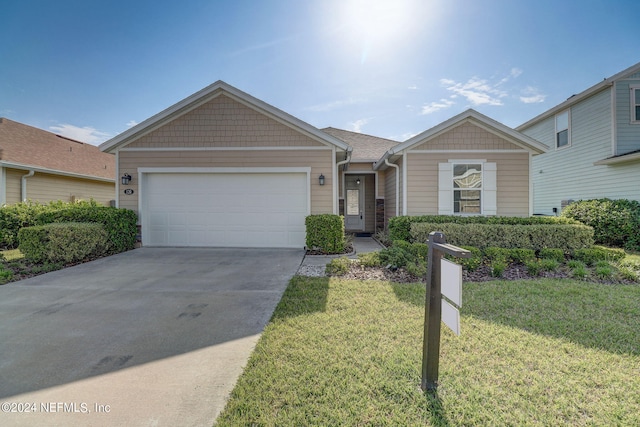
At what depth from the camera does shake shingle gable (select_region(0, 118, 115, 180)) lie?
10.3 meters

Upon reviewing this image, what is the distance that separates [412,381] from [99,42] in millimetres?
12447

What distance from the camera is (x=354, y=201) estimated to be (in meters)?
12.8

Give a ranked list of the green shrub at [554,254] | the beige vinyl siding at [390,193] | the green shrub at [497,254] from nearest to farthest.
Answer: the green shrub at [497,254], the green shrub at [554,254], the beige vinyl siding at [390,193]

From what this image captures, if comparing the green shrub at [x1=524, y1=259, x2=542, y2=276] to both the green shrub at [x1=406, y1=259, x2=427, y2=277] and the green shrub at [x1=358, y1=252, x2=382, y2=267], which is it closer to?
the green shrub at [x1=406, y1=259, x2=427, y2=277]

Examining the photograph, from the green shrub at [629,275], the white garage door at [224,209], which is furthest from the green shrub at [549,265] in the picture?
the white garage door at [224,209]

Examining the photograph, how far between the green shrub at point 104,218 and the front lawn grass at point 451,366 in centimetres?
637

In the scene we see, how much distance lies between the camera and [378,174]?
12.1 m

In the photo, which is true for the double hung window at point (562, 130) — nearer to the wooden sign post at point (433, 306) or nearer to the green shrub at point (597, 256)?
the green shrub at point (597, 256)

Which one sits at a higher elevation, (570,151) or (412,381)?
(570,151)

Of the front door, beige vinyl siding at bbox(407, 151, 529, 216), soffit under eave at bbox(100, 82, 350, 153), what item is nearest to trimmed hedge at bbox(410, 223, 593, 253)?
beige vinyl siding at bbox(407, 151, 529, 216)

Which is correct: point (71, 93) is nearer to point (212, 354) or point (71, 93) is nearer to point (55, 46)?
point (55, 46)

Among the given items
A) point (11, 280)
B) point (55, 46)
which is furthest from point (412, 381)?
point (55, 46)

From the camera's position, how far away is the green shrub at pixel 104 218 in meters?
7.30

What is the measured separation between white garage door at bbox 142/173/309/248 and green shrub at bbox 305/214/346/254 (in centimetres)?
84
